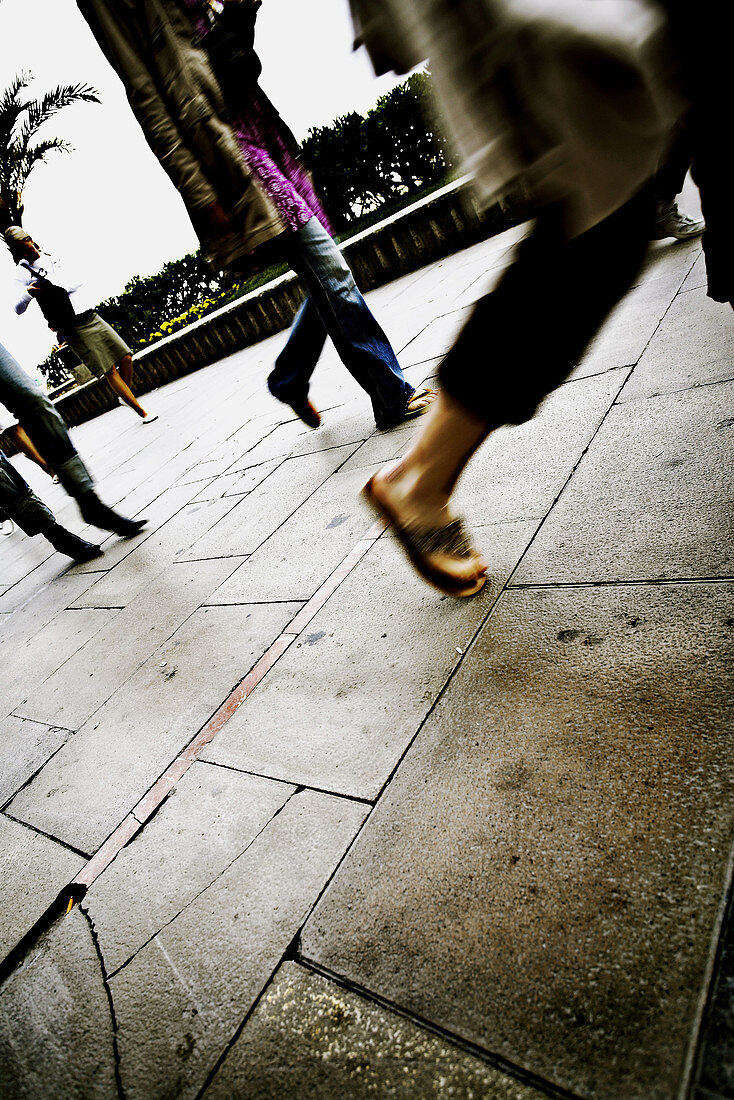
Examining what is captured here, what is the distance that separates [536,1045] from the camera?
2.47ft

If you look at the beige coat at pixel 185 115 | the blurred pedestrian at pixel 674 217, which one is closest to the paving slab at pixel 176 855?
the beige coat at pixel 185 115

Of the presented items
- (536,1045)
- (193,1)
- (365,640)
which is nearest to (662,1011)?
(536,1045)

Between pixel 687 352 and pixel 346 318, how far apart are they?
152 cm

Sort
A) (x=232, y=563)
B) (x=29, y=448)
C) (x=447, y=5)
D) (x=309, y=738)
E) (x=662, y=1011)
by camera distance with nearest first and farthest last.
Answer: (x=662, y=1011)
(x=447, y=5)
(x=309, y=738)
(x=232, y=563)
(x=29, y=448)

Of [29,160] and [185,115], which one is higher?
[29,160]

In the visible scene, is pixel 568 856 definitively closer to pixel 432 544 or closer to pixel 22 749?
pixel 432 544

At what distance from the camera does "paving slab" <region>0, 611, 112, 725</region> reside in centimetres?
252

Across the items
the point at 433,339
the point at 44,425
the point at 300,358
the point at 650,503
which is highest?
the point at 44,425

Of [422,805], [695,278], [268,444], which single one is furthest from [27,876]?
[695,278]

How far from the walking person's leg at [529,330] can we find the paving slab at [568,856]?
1.71ft

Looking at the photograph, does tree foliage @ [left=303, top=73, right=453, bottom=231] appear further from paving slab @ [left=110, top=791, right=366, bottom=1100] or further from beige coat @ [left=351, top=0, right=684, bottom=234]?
paving slab @ [left=110, top=791, right=366, bottom=1100]

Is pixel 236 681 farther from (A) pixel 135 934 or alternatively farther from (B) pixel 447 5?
(B) pixel 447 5

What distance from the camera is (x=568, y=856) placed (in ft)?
3.06

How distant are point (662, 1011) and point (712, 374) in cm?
195
